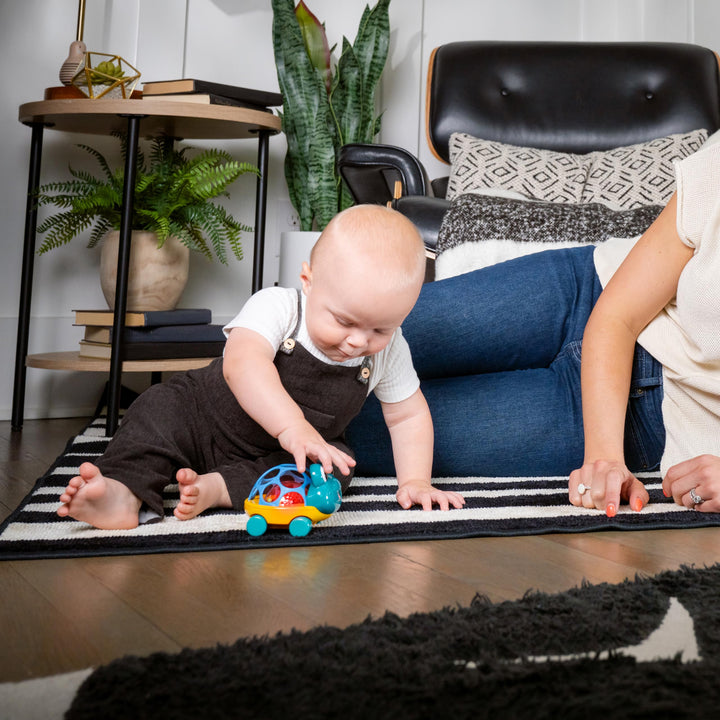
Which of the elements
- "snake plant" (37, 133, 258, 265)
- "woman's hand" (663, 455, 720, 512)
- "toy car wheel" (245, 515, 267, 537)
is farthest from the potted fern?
"woman's hand" (663, 455, 720, 512)

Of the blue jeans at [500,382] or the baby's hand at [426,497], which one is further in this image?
the blue jeans at [500,382]

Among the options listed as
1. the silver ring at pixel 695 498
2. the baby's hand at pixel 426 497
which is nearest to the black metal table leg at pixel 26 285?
the baby's hand at pixel 426 497

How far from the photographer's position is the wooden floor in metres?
0.59

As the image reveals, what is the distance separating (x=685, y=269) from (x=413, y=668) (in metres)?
0.72

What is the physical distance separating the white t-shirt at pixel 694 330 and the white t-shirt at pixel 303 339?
1.12 feet

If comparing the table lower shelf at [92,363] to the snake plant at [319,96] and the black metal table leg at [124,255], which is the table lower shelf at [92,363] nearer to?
the black metal table leg at [124,255]

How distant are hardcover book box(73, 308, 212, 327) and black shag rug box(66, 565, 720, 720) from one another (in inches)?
53.7

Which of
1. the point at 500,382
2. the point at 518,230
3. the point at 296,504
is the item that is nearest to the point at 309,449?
the point at 296,504

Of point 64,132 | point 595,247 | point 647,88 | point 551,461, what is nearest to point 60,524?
point 551,461

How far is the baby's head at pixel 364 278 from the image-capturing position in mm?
897

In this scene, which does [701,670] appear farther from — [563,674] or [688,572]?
[688,572]

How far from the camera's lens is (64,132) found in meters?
2.13

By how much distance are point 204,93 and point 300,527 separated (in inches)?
49.8

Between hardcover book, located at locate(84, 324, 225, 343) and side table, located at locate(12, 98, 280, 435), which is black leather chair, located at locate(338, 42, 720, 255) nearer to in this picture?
side table, located at locate(12, 98, 280, 435)
